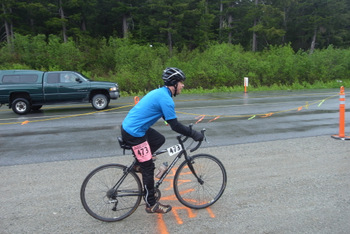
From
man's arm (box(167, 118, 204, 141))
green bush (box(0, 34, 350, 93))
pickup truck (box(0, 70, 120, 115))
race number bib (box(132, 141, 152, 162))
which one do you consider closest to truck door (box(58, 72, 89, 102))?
pickup truck (box(0, 70, 120, 115))

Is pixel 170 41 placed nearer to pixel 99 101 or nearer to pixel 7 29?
pixel 7 29

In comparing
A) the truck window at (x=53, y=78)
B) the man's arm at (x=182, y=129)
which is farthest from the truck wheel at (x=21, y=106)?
the man's arm at (x=182, y=129)

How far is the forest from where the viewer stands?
27.2 m

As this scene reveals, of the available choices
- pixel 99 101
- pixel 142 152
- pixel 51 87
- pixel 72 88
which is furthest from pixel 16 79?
pixel 142 152

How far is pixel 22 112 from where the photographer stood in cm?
1373

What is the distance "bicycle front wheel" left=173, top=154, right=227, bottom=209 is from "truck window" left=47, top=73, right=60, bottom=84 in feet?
39.1

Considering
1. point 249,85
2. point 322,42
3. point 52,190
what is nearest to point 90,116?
point 52,190

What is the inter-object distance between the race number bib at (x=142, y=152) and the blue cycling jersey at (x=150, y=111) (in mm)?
143

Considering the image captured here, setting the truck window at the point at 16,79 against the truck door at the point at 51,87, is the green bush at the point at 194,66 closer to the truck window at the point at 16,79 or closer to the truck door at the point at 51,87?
the truck door at the point at 51,87

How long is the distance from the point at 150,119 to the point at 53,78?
12.1 meters

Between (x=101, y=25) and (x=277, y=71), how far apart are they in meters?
30.0

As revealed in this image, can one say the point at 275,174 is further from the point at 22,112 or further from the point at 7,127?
the point at 22,112

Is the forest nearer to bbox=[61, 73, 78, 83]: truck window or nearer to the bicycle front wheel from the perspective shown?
bbox=[61, 73, 78, 83]: truck window

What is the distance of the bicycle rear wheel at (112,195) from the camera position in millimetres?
3822
